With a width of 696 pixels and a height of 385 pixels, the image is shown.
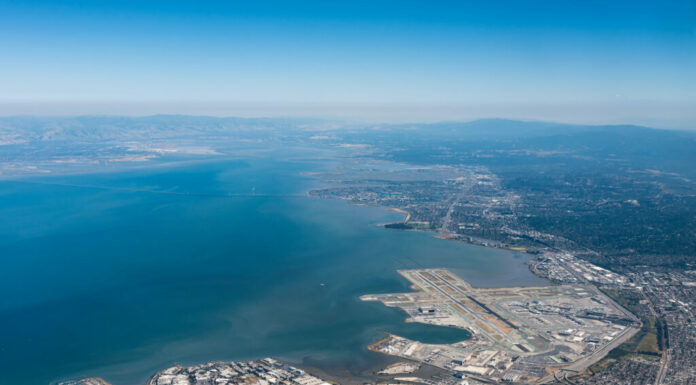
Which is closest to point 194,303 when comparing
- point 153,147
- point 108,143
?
point 153,147

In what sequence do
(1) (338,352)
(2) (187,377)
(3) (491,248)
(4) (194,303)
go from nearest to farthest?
(2) (187,377), (1) (338,352), (4) (194,303), (3) (491,248)

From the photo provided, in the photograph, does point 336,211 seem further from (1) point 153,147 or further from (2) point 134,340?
(1) point 153,147

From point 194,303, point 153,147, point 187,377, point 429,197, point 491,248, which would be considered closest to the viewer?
point 187,377

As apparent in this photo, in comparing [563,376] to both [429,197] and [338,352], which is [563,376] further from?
[429,197]

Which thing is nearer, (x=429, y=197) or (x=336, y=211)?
(x=336, y=211)

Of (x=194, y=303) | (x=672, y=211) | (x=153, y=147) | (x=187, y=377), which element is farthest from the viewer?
(x=153, y=147)

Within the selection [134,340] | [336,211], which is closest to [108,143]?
[336,211]
